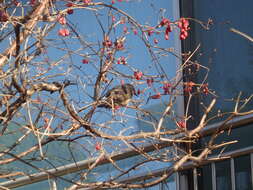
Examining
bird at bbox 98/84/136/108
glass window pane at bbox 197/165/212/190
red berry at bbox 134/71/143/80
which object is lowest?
glass window pane at bbox 197/165/212/190

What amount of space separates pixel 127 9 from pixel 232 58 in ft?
3.94

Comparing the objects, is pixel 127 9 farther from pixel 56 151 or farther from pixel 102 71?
pixel 102 71

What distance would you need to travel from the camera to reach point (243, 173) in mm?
3471

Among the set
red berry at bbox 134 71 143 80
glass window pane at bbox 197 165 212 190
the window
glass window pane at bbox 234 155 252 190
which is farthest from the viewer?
glass window pane at bbox 197 165 212 190

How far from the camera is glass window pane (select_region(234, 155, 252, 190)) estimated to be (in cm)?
345

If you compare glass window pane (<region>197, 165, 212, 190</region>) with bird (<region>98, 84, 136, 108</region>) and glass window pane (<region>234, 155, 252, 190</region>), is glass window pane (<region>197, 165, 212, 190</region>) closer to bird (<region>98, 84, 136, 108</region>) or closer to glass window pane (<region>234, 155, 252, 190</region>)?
glass window pane (<region>234, 155, 252, 190</region>)

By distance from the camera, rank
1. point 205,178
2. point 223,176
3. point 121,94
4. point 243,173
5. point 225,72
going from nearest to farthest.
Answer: point 121,94 < point 243,173 < point 223,176 < point 205,178 < point 225,72

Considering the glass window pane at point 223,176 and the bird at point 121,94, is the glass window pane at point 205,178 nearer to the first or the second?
the glass window pane at point 223,176

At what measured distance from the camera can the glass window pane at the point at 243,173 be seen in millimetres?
3447

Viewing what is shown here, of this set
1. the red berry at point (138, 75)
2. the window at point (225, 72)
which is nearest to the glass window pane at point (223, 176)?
the window at point (225, 72)

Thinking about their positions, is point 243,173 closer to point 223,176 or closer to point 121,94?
point 223,176

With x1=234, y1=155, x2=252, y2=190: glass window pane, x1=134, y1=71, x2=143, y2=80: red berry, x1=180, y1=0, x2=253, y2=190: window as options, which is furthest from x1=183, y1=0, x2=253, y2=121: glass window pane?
x1=134, y1=71, x2=143, y2=80: red berry

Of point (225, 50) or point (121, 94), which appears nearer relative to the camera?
point (121, 94)

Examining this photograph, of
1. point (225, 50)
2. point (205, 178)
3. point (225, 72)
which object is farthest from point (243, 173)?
point (225, 50)
